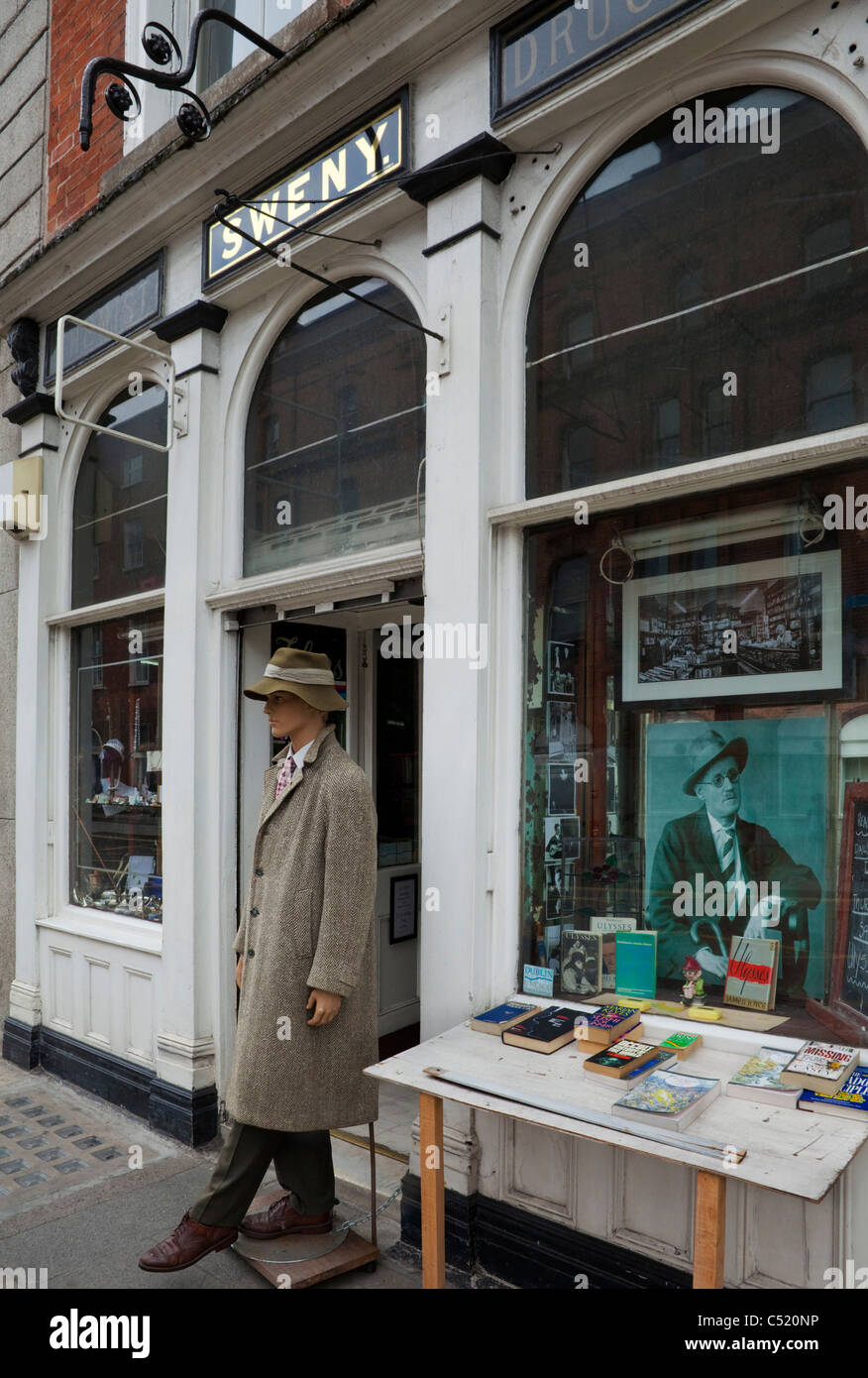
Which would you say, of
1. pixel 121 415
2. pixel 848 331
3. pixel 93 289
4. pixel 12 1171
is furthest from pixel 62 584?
pixel 848 331

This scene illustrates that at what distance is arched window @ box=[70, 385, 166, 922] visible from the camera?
5652mm

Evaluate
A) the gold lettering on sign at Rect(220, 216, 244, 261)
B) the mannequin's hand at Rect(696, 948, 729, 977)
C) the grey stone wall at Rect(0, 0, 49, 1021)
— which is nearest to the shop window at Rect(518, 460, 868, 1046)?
the mannequin's hand at Rect(696, 948, 729, 977)

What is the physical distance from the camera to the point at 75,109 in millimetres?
6199

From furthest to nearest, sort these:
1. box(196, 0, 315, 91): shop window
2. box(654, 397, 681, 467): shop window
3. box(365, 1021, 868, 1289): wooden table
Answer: box(196, 0, 315, 91): shop window → box(654, 397, 681, 467): shop window → box(365, 1021, 868, 1289): wooden table

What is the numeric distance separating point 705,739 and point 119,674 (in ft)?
13.0

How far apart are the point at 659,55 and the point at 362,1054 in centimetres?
375

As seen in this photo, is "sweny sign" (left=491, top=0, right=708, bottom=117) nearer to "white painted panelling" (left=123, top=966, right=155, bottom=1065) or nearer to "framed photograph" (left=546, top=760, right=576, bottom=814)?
"framed photograph" (left=546, top=760, right=576, bottom=814)

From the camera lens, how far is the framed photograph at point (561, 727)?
3664mm

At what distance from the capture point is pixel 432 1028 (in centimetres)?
368

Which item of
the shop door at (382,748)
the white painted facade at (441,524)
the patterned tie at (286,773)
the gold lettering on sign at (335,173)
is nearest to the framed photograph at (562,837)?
the white painted facade at (441,524)

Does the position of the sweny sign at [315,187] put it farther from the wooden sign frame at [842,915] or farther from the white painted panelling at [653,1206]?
the white painted panelling at [653,1206]

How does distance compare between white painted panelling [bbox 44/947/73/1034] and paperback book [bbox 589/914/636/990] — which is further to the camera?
white painted panelling [bbox 44/947/73/1034]

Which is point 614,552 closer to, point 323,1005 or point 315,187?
point 323,1005

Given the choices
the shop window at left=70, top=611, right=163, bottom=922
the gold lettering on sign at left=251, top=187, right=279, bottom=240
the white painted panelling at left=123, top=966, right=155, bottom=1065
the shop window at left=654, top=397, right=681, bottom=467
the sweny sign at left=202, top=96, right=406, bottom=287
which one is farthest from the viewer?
the shop window at left=70, top=611, right=163, bottom=922
